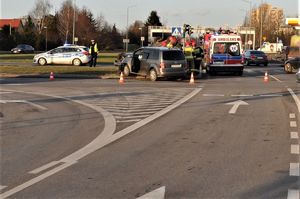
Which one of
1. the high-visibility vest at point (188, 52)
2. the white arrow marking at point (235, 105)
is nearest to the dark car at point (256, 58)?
the high-visibility vest at point (188, 52)

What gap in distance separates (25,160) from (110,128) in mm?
3306

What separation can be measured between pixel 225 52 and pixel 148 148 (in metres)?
22.2

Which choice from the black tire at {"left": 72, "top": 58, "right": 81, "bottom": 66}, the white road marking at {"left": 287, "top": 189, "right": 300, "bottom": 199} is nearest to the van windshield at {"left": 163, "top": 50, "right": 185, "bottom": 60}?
the black tire at {"left": 72, "top": 58, "right": 81, "bottom": 66}

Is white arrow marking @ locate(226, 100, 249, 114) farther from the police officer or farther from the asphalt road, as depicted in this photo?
the police officer

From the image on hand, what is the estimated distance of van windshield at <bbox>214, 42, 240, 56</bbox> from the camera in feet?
100.0

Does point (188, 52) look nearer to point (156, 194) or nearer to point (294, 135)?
point (294, 135)

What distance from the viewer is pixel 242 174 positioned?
7.19m

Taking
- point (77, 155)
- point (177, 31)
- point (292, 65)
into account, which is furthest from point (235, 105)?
point (292, 65)

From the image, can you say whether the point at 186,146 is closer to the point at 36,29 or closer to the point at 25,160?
the point at 25,160

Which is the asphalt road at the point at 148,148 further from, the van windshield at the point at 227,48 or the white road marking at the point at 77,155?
the van windshield at the point at 227,48

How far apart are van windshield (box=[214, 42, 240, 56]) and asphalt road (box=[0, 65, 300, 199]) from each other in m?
13.5

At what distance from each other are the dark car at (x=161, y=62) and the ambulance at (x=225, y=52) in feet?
14.6

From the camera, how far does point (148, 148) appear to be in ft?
29.5

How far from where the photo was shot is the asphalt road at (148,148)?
6516 mm
